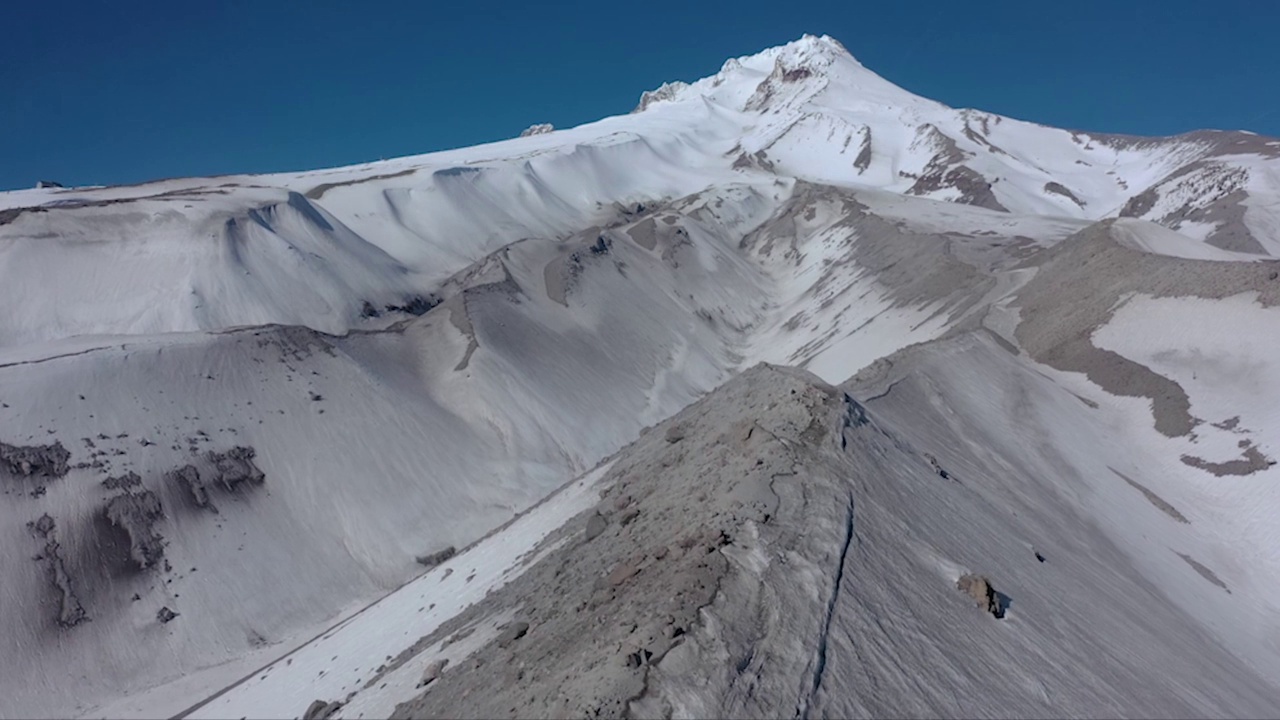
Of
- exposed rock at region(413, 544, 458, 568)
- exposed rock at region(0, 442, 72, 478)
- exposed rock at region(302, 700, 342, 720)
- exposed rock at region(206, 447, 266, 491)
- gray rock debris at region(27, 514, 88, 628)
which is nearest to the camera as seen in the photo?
exposed rock at region(302, 700, 342, 720)

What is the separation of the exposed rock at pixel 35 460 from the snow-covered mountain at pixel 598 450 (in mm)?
97

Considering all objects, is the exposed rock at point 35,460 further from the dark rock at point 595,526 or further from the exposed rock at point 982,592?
the exposed rock at point 982,592

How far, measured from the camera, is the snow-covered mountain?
901cm

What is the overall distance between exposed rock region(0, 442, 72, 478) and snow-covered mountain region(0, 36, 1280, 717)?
97 mm

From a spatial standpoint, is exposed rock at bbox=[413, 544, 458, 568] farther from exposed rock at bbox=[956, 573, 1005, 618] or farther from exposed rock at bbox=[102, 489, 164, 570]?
exposed rock at bbox=[956, 573, 1005, 618]

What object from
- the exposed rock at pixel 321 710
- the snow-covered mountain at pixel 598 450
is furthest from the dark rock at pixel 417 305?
the exposed rock at pixel 321 710

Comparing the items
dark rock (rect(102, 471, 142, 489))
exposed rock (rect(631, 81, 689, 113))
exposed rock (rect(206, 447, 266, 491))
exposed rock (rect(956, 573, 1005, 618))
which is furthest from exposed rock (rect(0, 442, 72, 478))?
exposed rock (rect(631, 81, 689, 113))

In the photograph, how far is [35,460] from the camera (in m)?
19.9

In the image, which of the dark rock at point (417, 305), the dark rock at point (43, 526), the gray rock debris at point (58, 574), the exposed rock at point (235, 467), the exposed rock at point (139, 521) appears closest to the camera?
the gray rock debris at point (58, 574)

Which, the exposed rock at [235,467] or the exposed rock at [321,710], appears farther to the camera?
the exposed rock at [235,467]

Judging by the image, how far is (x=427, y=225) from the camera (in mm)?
49094

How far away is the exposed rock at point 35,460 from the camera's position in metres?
19.6

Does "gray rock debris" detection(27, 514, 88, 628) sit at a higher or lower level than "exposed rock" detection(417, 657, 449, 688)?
higher

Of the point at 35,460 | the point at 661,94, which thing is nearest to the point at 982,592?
the point at 35,460
